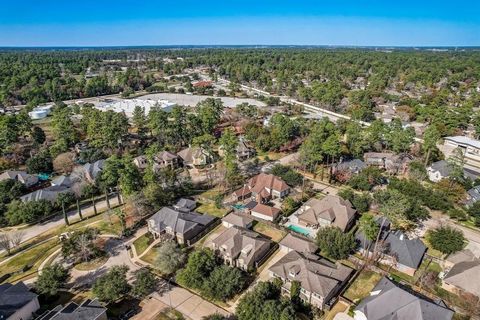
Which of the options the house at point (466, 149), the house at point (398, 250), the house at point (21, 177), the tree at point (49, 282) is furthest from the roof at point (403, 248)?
the house at point (21, 177)

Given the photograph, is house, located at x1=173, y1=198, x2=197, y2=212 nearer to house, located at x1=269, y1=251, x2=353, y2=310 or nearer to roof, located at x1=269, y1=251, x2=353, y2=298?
house, located at x1=269, y1=251, x2=353, y2=310

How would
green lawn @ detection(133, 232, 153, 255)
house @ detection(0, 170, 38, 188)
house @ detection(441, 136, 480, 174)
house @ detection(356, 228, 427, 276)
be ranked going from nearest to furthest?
house @ detection(356, 228, 427, 276) → green lawn @ detection(133, 232, 153, 255) → house @ detection(0, 170, 38, 188) → house @ detection(441, 136, 480, 174)

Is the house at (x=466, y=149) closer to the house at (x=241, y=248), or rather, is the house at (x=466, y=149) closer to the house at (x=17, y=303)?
the house at (x=241, y=248)

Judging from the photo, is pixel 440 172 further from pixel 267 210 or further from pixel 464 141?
pixel 267 210

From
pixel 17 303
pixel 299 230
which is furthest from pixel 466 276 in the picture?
pixel 17 303

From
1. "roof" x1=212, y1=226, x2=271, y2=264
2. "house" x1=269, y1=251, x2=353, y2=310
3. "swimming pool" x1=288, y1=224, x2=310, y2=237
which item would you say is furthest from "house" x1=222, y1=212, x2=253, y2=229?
"house" x1=269, y1=251, x2=353, y2=310

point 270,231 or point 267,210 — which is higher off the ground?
point 267,210
